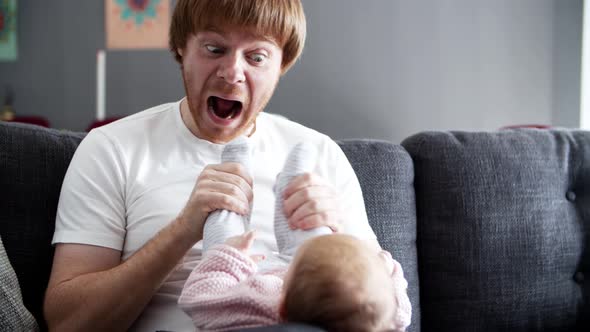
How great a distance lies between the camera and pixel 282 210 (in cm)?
104

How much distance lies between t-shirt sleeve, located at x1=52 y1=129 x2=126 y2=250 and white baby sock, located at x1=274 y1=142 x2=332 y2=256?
1.05ft

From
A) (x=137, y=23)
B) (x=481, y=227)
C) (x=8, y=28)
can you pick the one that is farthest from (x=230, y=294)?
(x=8, y=28)

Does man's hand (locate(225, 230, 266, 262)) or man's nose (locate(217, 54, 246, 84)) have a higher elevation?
man's nose (locate(217, 54, 246, 84))

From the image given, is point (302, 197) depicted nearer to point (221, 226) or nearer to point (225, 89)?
point (221, 226)

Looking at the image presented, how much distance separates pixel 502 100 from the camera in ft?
12.2

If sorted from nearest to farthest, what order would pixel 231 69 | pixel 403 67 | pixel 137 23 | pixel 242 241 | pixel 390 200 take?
pixel 242 241, pixel 231 69, pixel 390 200, pixel 403 67, pixel 137 23

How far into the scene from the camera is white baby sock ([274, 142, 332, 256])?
0.98m

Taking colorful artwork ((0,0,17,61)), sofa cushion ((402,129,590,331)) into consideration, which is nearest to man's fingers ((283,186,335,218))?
sofa cushion ((402,129,590,331))

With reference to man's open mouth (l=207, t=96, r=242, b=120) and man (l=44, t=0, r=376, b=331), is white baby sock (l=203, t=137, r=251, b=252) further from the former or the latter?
man's open mouth (l=207, t=96, r=242, b=120)

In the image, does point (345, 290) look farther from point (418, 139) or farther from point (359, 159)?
point (418, 139)

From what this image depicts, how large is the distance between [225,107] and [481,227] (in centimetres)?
72

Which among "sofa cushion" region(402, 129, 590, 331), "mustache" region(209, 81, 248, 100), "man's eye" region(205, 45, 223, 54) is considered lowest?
"sofa cushion" region(402, 129, 590, 331)

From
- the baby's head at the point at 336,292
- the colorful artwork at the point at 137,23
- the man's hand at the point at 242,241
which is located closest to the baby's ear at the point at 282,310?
the baby's head at the point at 336,292

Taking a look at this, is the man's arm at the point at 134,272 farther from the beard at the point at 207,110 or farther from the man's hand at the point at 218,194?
the beard at the point at 207,110
